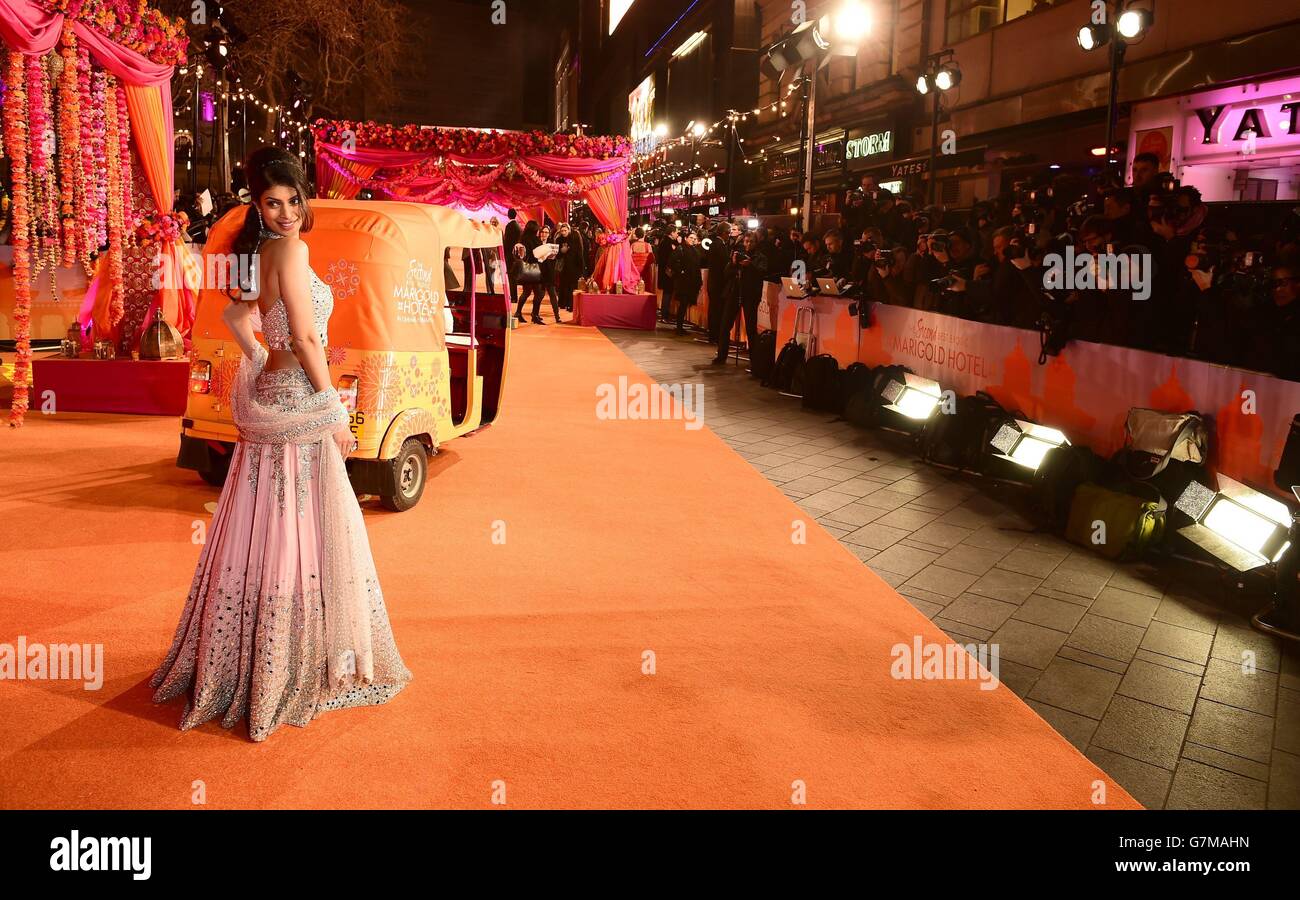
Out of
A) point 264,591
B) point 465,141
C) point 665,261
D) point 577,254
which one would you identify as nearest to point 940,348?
point 264,591

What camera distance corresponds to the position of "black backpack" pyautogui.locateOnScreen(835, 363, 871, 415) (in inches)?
390

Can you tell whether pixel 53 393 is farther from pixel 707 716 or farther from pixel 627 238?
pixel 627 238

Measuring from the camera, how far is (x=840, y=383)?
1031 centimetres

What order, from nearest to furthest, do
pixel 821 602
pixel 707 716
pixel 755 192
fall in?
pixel 707 716 < pixel 821 602 < pixel 755 192

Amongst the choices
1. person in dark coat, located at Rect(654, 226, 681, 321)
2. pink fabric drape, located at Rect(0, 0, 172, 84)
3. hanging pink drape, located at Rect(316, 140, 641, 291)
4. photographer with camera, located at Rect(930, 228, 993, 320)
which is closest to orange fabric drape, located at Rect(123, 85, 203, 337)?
pink fabric drape, located at Rect(0, 0, 172, 84)

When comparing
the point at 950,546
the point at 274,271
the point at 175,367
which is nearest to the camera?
the point at 274,271

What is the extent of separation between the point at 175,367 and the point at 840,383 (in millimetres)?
6581

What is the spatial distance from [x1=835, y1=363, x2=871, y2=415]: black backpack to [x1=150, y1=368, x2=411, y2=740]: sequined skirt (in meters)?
7.22

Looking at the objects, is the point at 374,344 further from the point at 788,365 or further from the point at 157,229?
the point at 788,365

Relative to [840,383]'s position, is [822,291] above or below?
above

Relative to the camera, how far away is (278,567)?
3.42 m

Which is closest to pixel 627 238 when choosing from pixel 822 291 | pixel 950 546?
pixel 822 291

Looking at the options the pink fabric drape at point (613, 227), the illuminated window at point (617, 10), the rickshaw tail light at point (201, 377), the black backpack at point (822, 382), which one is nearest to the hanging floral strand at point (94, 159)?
the rickshaw tail light at point (201, 377)
